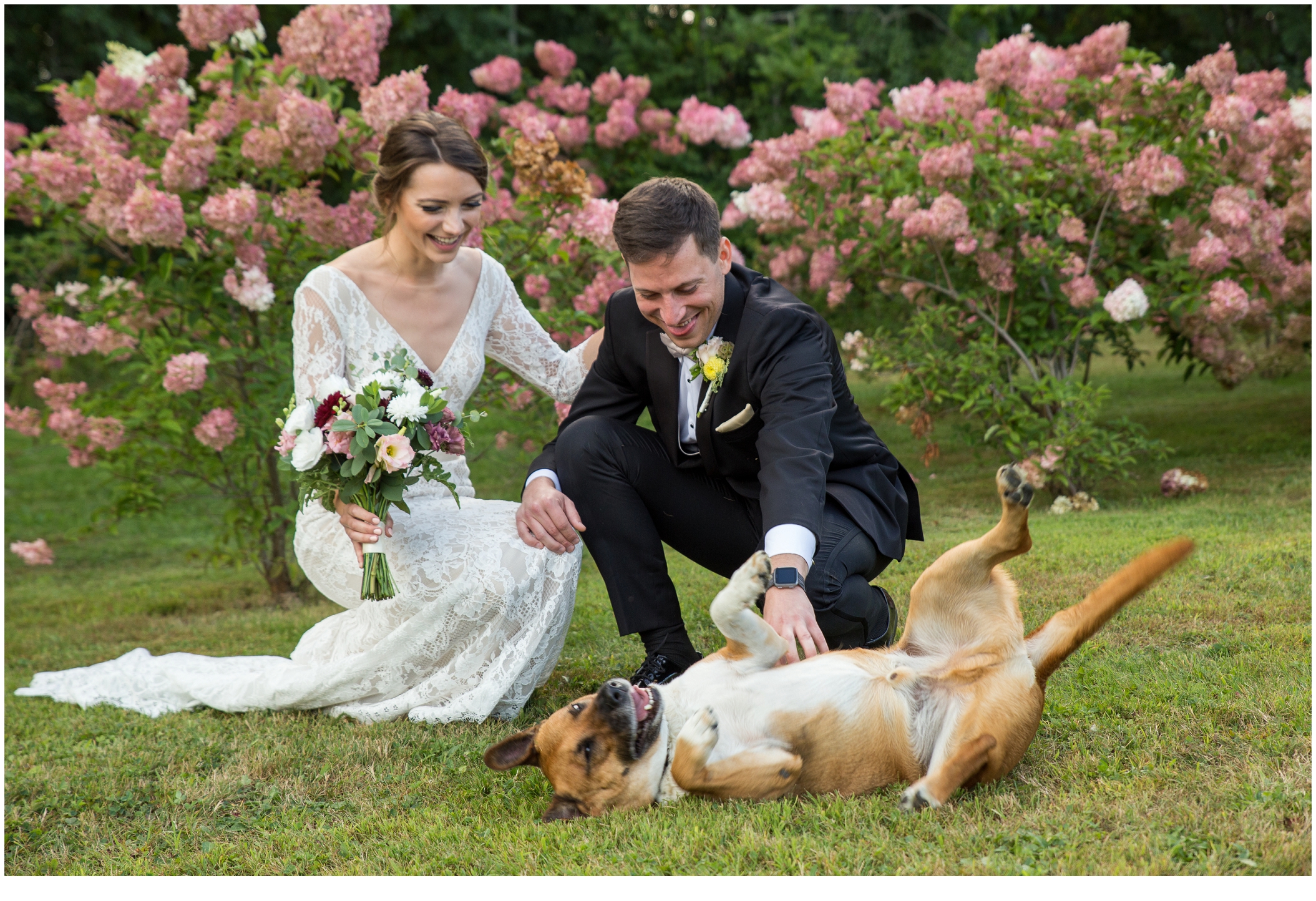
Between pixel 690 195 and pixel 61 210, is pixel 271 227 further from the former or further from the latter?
pixel 690 195

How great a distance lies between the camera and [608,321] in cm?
384

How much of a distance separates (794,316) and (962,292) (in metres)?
4.06

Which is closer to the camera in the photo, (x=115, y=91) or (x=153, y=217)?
(x=153, y=217)

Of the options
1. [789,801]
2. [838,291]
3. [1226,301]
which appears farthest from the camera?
[838,291]

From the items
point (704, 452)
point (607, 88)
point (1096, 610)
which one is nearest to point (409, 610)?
point (704, 452)

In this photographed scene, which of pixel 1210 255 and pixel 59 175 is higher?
pixel 59 175

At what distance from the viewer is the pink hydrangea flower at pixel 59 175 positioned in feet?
18.2

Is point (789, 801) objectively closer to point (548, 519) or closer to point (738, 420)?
point (738, 420)

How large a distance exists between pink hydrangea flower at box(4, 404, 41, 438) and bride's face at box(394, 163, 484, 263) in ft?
11.6

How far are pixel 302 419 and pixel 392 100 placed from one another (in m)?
2.76

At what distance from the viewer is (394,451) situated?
11.5 feet

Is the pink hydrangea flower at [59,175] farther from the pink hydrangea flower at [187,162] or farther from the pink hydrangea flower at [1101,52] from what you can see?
the pink hydrangea flower at [1101,52]

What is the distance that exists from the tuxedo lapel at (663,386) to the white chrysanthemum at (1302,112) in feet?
16.7

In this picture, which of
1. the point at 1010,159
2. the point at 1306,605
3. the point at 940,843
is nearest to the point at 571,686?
the point at 940,843
